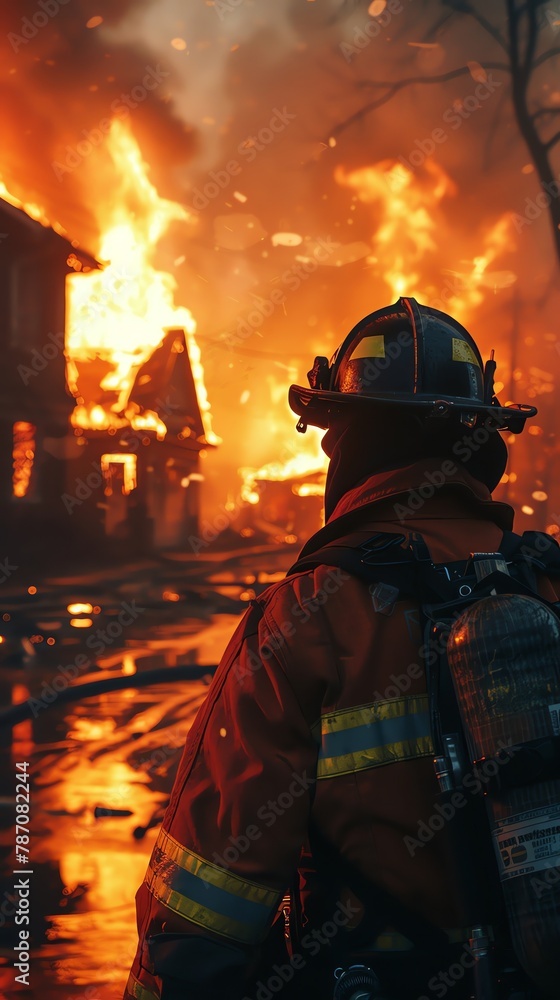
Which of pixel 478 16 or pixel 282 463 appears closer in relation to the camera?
pixel 478 16

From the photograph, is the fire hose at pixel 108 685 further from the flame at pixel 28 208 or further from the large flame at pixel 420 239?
the flame at pixel 28 208

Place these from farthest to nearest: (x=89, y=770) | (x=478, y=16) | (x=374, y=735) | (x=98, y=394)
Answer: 1. (x=98, y=394)
2. (x=478, y=16)
3. (x=89, y=770)
4. (x=374, y=735)

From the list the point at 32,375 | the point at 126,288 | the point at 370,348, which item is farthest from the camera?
the point at 126,288

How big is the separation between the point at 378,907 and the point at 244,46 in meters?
35.2

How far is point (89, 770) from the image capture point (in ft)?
21.7

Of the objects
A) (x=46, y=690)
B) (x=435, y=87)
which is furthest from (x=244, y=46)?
(x=46, y=690)

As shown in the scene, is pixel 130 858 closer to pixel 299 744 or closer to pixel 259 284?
pixel 299 744

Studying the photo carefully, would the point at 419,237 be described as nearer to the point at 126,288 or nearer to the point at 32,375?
the point at 32,375

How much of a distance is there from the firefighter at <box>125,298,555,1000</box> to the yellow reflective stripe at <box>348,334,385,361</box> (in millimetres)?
556

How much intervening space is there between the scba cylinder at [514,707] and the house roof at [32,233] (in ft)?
73.7

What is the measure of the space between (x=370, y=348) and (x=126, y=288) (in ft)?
103

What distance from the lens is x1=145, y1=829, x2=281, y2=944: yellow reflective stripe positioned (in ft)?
5.28

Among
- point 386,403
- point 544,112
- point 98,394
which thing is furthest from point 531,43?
point 98,394

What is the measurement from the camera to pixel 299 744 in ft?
5.42
